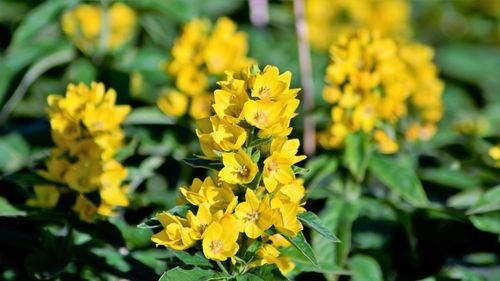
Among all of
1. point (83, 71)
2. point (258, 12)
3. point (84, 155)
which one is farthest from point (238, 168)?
point (258, 12)

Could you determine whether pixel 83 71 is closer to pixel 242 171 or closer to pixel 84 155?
pixel 84 155

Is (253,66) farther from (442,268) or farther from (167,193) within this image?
(442,268)

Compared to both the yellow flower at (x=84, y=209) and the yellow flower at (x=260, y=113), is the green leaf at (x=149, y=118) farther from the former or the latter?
the yellow flower at (x=260, y=113)

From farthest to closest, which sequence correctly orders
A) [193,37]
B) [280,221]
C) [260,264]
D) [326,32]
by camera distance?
[326,32]
[193,37]
[260,264]
[280,221]

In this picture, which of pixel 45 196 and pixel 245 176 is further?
pixel 45 196

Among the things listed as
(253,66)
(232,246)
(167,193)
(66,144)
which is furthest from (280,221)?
(167,193)

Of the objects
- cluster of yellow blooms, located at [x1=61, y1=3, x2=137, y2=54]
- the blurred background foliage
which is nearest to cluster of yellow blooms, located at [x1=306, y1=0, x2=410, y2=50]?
the blurred background foliage
